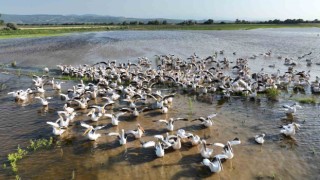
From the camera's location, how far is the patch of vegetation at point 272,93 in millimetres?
21062

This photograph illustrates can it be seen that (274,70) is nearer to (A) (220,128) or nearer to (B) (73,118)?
(A) (220,128)

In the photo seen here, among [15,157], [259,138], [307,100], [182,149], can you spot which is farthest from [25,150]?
[307,100]

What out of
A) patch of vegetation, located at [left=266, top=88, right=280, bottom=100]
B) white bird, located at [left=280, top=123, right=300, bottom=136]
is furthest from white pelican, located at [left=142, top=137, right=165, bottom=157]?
patch of vegetation, located at [left=266, top=88, right=280, bottom=100]

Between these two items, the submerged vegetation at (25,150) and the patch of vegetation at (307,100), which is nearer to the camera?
the submerged vegetation at (25,150)

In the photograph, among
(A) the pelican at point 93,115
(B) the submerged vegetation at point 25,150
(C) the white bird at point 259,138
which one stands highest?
(C) the white bird at point 259,138

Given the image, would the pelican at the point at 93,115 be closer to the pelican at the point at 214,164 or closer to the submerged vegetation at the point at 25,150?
the submerged vegetation at the point at 25,150

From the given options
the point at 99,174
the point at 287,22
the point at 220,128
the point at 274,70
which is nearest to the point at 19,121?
the point at 99,174

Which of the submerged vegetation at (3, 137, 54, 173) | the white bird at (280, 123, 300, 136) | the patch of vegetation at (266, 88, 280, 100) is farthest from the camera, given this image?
the patch of vegetation at (266, 88, 280, 100)

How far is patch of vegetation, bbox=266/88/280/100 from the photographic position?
21062 millimetres

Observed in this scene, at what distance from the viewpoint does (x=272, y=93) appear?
21.4 meters

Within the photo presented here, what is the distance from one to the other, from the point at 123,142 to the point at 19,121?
650cm

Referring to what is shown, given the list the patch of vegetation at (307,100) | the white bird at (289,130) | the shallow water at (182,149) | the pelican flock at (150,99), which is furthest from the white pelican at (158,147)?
the patch of vegetation at (307,100)

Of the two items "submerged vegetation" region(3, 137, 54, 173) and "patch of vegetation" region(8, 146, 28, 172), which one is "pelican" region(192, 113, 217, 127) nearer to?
"submerged vegetation" region(3, 137, 54, 173)

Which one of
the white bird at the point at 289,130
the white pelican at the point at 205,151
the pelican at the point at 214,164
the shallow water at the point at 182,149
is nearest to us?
the pelican at the point at 214,164
